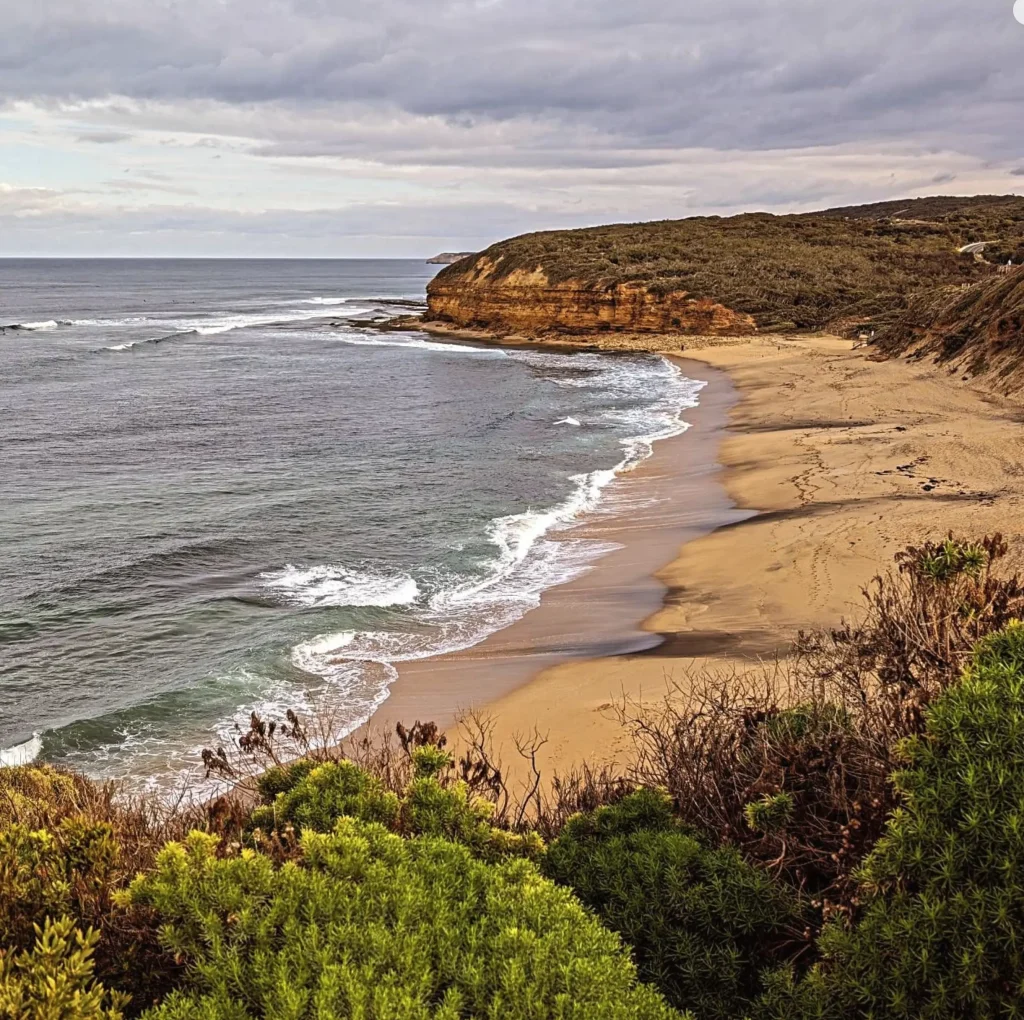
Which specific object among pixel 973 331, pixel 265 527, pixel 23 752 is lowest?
pixel 23 752

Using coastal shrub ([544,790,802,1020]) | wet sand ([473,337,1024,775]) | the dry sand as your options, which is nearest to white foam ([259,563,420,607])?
the dry sand

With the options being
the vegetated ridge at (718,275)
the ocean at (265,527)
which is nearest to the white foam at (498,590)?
the ocean at (265,527)

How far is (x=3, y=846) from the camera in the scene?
4.79 m

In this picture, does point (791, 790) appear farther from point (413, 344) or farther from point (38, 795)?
point (413, 344)

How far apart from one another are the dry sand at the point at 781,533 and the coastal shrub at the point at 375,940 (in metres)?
5.39

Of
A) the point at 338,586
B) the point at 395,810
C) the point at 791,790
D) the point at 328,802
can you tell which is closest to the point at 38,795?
the point at 328,802

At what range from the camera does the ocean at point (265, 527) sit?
13.0 meters

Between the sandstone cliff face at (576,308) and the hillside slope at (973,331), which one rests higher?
the sandstone cliff face at (576,308)

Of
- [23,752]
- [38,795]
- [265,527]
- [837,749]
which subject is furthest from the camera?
[265,527]

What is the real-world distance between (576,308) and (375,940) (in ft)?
199

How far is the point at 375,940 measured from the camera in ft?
13.1

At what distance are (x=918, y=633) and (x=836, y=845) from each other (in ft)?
4.98

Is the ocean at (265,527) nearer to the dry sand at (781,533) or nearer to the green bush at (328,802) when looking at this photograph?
the dry sand at (781,533)

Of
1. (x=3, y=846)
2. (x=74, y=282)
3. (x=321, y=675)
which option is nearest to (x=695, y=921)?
(x=3, y=846)
